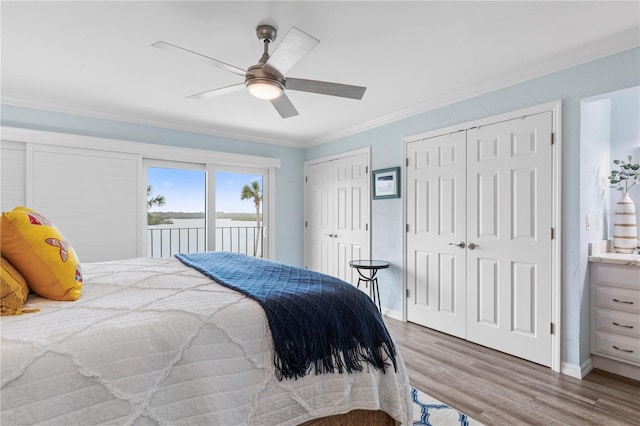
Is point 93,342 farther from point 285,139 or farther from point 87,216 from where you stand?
point 285,139

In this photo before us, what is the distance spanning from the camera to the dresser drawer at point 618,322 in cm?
233

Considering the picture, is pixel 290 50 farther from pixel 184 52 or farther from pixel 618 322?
pixel 618 322

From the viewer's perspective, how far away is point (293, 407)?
4.35 feet

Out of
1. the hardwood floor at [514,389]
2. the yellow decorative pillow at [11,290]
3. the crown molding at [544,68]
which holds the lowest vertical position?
the hardwood floor at [514,389]

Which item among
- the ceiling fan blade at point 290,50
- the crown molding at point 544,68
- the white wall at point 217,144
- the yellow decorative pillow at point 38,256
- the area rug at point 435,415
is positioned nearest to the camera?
the yellow decorative pillow at point 38,256

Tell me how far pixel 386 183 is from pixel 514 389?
235cm

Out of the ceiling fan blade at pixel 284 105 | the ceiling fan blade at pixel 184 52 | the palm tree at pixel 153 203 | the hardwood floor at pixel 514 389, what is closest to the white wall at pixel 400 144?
the hardwood floor at pixel 514 389

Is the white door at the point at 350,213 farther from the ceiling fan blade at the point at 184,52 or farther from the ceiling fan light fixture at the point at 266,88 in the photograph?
the ceiling fan blade at the point at 184,52

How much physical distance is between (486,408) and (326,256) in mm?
3060

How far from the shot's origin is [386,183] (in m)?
3.87

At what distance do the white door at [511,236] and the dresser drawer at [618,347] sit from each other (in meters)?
0.35

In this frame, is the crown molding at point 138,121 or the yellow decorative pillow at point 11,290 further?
the crown molding at point 138,121

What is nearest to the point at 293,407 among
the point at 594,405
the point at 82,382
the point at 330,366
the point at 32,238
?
the point at 330,366

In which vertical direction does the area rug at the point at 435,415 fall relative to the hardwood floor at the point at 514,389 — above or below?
above
